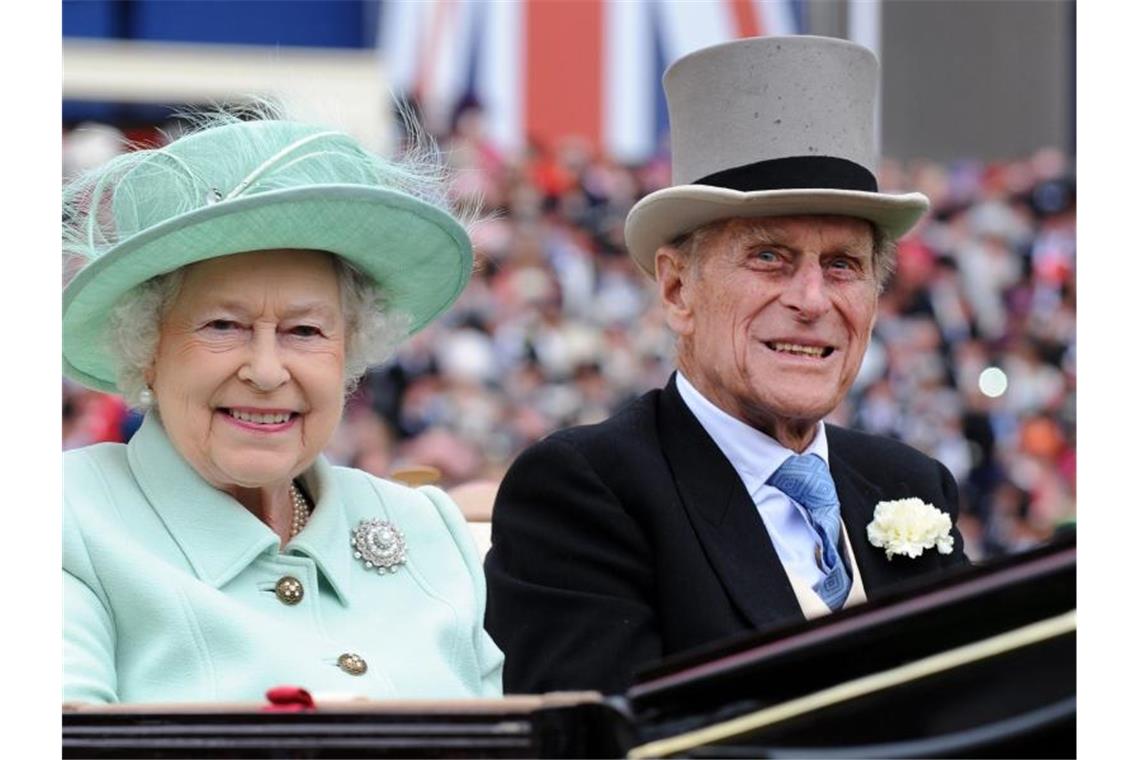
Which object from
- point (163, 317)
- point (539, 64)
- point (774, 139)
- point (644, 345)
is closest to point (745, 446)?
point (774, 139)

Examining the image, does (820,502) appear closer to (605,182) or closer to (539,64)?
(605,182)

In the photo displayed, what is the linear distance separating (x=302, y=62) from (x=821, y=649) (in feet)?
34.7

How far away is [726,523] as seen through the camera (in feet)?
9.27

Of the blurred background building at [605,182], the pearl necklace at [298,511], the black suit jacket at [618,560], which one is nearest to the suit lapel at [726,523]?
the black suit jacket at [618,560]

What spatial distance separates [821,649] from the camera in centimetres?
156

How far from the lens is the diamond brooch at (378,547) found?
2.64 metres

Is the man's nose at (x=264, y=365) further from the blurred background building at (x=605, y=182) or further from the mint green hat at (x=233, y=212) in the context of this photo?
the blurred background building at (x=605, y=182)

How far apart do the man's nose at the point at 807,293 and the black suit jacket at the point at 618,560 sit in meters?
0.26

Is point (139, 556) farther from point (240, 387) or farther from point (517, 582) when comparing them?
point (517, 582)

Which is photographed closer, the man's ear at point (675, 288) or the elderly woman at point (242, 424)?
the elderly woman at point (242, 424)

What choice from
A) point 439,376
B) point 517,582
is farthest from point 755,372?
point 439,376

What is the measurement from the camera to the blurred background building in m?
9.10

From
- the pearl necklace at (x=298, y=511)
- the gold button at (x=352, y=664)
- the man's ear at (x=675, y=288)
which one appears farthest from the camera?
the man's ear at (x=675, y=288)

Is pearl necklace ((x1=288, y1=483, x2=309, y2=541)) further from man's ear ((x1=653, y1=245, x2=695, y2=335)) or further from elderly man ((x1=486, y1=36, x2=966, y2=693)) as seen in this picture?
man's ear ((x1=653, y1=245, x2=695, y2=335))
